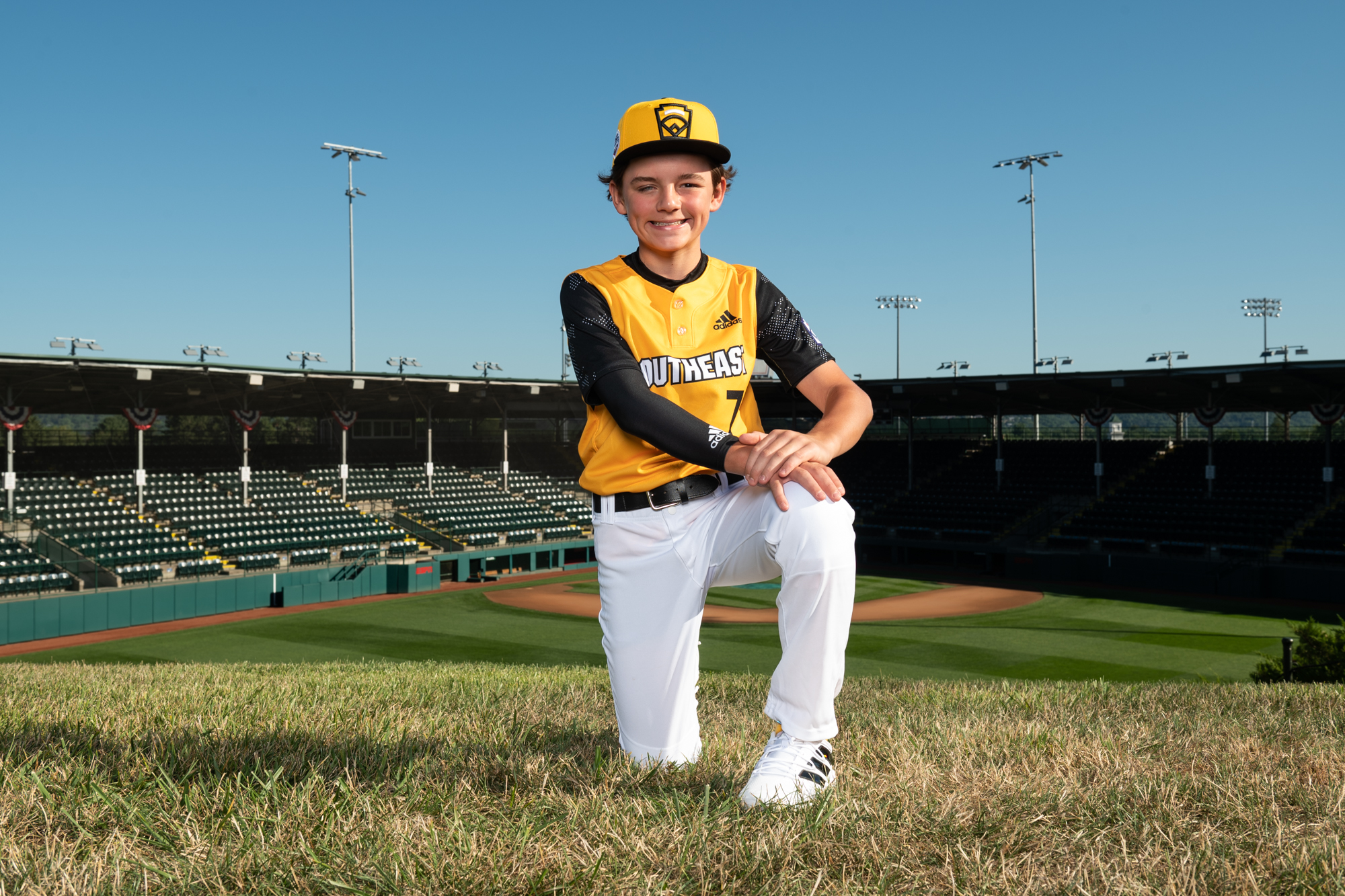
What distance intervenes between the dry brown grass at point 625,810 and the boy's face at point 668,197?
5.90 ft

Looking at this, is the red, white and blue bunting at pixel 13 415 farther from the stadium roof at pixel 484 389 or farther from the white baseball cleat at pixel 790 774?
the white baseball cleat at pixel 790 774

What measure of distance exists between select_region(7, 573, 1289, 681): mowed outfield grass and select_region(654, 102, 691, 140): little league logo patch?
48.2 ft

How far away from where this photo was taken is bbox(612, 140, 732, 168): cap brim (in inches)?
131

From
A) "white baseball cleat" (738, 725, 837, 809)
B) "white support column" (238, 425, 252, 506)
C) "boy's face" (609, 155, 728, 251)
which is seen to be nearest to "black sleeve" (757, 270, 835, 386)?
"boy's face" (609, 155, 728, 251)

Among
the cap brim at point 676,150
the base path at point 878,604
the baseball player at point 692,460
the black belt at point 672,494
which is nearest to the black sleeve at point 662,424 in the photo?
the baseball player at point 692,460

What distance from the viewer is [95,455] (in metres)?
38.3

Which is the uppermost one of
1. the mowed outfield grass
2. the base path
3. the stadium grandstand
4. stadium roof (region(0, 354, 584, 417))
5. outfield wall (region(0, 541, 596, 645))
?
stadium roof (region(0, 354, 584, 417))

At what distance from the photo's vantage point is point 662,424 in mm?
2977

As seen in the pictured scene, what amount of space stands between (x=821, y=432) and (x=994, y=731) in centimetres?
169

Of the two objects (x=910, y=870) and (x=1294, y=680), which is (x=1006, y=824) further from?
(x=1294, y=680)

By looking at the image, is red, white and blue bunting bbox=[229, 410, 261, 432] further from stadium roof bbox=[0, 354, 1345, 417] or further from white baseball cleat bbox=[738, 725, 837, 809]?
white baseball cleat bbox=[738, 725, 837, 809]

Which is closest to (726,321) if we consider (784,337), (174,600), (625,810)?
(784,337)

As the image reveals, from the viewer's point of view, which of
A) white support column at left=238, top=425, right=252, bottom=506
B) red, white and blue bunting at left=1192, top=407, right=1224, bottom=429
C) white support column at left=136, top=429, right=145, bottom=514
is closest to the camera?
white support column at left=136, top=429, right=145, bottom=514

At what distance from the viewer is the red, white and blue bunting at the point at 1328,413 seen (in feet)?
104
